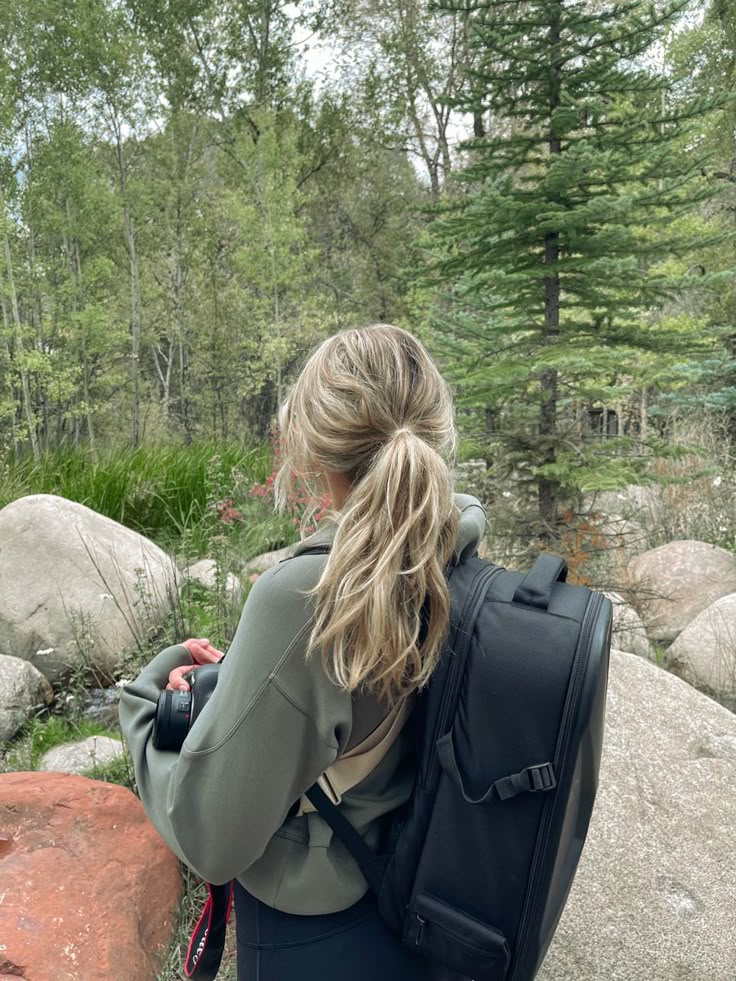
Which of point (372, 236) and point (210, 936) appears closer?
point (210, 936)

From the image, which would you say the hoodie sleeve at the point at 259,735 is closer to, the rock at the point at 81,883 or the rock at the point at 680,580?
the rock at the point at 81,883

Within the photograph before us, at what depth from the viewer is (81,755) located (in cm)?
322

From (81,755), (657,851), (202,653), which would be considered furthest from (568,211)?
(81,755)

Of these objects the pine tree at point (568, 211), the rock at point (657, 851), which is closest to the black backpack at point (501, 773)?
the rock at point (657, 851)

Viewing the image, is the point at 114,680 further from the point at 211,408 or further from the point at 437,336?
the point at 211,408

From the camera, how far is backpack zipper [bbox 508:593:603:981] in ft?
3.09

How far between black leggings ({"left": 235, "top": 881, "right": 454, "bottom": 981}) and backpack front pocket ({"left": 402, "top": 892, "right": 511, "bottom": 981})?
4.2 inches

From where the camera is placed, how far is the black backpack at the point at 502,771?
95cm

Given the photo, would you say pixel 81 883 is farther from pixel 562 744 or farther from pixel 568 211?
pixel 568 211

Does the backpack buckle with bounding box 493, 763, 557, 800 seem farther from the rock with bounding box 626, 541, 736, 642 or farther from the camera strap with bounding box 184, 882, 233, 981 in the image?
the rock with bounding box 626, 541, 736, 642

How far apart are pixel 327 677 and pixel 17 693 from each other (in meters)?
3.41

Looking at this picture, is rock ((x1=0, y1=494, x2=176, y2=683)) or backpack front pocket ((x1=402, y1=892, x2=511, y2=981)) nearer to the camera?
backpack front pocket ((x1=402, y1=892, x2=511, y2=981))

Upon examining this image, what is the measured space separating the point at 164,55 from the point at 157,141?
79.4 inches

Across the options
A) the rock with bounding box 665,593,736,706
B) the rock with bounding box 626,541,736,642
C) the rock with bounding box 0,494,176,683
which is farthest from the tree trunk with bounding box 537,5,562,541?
the rock with bounding box 0,494,176,683
